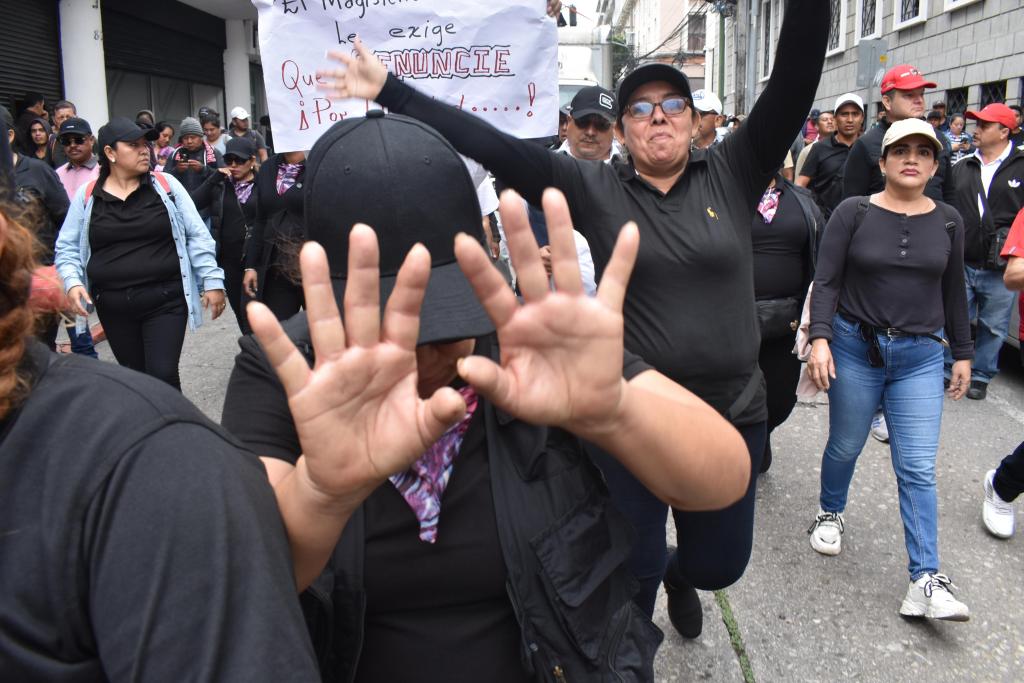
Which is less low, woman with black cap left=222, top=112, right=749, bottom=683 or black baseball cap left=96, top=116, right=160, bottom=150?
black baseball cap left=96, top=116, right=160, bottom=150

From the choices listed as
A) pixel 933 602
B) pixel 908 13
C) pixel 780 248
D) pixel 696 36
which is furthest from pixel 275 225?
pixel 696 36

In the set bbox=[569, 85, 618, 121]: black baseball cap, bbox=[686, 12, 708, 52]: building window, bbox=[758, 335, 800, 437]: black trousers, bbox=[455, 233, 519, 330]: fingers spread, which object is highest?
bbox=[686, 12, 708, 52]: building window

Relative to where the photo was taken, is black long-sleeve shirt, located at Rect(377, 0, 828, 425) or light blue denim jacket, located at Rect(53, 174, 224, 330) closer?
black long-sleeve shirt, located at Rect(377, 0, 828, 425)

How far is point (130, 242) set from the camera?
4941mm

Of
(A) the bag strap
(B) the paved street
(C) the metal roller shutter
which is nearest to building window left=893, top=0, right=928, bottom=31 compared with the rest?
(B) the paved street

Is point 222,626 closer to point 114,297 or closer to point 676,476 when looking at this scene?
point 676,476

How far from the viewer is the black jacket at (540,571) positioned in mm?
1544

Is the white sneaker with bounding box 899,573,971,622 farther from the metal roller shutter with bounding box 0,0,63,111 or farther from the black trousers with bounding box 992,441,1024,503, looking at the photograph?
the metal roller shutter with bounding box 0,0,63,111

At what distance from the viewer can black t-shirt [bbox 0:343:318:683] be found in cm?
95

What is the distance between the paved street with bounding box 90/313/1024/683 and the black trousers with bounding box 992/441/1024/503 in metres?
0.23

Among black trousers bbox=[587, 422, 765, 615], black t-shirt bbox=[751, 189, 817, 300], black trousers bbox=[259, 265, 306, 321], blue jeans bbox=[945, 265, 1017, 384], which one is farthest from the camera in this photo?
blue jeans bbox=[945, 265, 1017, 384]

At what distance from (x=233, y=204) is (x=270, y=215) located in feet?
4.55

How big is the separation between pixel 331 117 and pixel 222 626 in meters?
2.94

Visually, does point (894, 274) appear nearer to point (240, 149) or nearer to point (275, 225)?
point (275, 225)
